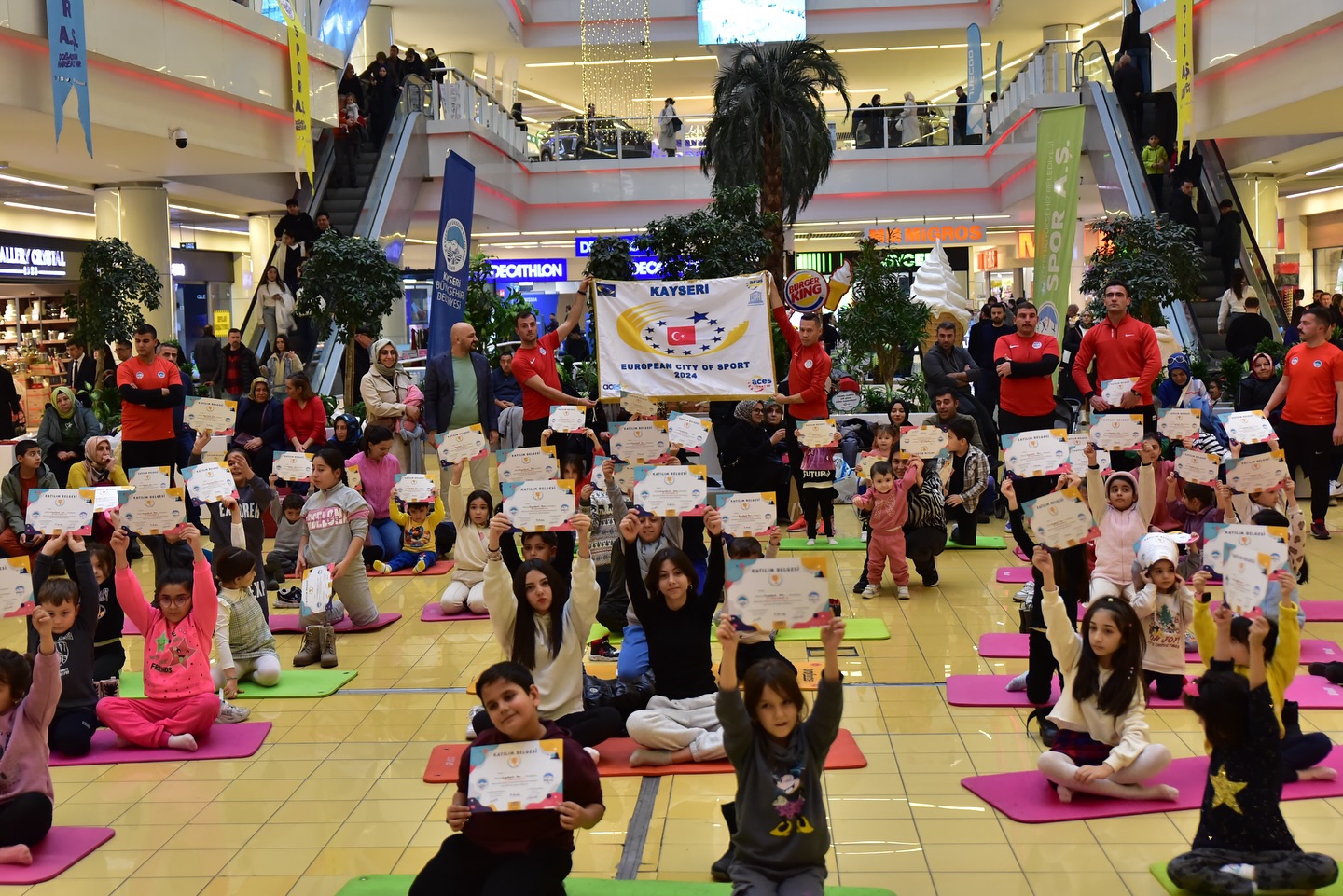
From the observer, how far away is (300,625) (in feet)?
27.5

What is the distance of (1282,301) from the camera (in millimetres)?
14797

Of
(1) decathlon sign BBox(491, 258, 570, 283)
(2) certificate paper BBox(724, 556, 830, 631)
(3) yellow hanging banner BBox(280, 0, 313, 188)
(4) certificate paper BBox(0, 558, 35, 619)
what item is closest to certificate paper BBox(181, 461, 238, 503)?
(4) certificate paper BBox(0, 558, 35, 619)

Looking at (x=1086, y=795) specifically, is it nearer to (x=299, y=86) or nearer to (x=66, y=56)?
(x=66, y=56)

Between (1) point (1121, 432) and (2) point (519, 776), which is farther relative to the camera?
(1) point (1121, 432)

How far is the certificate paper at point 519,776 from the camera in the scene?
389 cm

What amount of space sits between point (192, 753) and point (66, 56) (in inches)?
308

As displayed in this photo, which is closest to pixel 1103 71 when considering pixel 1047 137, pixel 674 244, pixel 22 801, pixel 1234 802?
pixel 1047 137

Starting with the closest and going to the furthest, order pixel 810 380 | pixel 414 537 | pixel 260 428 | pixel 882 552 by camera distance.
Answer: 1. pixel 882 552
2. pixel 810 380
3. pixel 414 537
4. pixel 260 428

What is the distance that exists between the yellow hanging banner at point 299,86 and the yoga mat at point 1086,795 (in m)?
12.8

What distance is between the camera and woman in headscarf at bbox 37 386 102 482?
10914 mm

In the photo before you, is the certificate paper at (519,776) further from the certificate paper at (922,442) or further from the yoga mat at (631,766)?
the certificate paper at (922,442)

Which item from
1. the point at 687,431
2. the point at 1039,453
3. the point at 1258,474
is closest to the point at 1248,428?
the point at 1258,474

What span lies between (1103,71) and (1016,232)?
8.87m

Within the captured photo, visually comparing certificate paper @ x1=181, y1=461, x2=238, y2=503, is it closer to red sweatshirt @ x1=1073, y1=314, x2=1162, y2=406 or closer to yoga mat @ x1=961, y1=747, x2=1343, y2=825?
yoga mat @ x1=961, y1=747, x2=1343, y2=825
